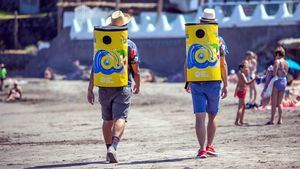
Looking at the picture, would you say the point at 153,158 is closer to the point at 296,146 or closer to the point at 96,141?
the point at 296,146

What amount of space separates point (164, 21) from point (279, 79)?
23.7m

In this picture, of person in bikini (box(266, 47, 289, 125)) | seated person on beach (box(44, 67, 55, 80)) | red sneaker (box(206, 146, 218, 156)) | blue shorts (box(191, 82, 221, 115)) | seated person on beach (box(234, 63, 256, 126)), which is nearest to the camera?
red sneaker (box(206, 146, 218, 156))

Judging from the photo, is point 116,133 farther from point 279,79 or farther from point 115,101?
point 279,79

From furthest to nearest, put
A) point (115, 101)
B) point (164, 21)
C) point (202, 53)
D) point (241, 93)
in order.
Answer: point (164, 21) < point (241, 93) < point (202, 53) < point (115, 101)

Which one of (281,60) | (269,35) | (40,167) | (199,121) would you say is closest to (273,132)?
(281,60)

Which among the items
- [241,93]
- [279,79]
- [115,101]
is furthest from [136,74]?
[241,93]

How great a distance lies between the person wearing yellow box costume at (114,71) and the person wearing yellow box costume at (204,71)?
0.67 metres

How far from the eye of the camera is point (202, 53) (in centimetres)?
1160

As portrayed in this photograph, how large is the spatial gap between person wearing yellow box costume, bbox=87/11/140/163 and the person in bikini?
541 centimetres

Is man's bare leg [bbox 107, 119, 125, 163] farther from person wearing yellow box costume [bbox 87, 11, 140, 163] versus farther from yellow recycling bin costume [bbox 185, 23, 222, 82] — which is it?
yellow recycling bin costume [bbox 185, 23, 222, 82]

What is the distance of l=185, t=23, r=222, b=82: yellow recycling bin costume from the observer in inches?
455

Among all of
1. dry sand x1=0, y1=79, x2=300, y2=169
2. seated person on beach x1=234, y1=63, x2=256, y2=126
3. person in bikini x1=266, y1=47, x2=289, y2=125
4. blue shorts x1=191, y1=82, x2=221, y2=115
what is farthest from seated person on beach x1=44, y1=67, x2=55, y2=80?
blue shorts x1=191, y1=82, x2=221, y2=115

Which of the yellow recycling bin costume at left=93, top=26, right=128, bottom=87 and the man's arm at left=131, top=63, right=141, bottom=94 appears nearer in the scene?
the yellow recycling bin costume at left=93, top=26, right=128, bottom=87

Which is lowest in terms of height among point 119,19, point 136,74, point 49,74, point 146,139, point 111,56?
point 49,74
